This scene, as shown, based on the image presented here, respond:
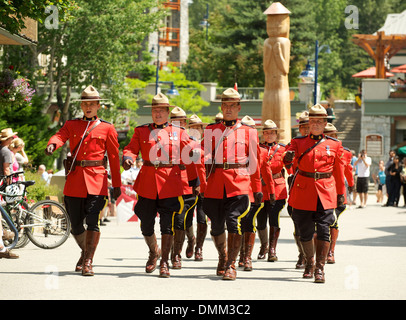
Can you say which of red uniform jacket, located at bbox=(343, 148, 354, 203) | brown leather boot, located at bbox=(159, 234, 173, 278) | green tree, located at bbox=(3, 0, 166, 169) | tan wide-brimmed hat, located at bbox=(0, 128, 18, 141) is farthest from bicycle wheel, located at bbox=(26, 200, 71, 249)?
green tree, located at bbox=(3, 0, 166, 169)

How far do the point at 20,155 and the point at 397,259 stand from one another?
701 centimetres

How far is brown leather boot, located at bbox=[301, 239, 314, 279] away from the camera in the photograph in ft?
36.8

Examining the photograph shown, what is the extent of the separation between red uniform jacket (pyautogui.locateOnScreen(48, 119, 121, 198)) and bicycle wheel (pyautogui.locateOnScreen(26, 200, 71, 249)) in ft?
10.6

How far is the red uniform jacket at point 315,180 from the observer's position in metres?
11.1

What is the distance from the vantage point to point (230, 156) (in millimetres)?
11289

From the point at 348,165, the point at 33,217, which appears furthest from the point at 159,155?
the point at 33,217

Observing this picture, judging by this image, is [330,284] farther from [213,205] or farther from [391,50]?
[391,50]

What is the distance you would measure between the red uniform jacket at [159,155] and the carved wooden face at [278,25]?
13.8 metres

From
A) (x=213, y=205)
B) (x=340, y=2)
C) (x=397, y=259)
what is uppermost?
(x=340, y=2)

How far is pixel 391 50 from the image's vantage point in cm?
5372

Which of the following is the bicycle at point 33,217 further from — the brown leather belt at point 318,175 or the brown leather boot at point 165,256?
the brown leather belt at point 318,175

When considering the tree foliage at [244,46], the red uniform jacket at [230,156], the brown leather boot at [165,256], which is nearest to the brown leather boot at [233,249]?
the red uniform jacket at [230,156]

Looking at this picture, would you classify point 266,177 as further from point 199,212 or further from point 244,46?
point 244,46
